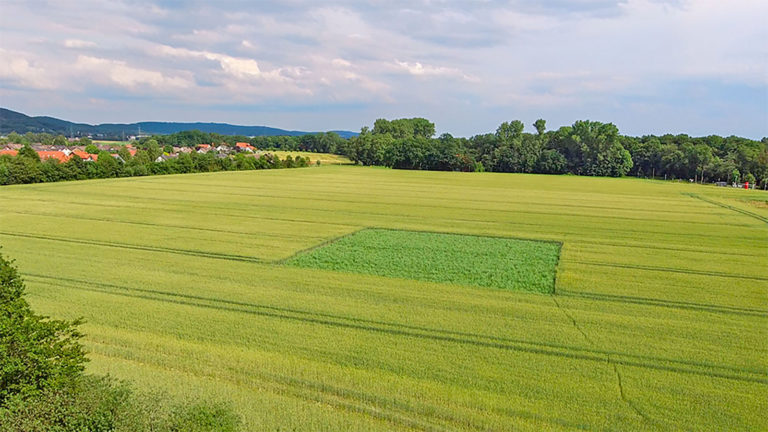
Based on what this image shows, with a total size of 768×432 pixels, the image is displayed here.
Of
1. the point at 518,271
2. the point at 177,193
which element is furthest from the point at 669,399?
the point at 177,193

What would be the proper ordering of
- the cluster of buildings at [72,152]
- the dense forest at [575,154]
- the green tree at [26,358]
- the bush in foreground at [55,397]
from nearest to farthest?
the bush in foreground at [55,397] < the green tree at [26,358] < the cluster of buildings at [72,152] < the dense forest at [575,154]

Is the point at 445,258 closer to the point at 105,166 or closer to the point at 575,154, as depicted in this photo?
the point at 105,166

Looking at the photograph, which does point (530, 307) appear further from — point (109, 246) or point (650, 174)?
point (650, 174)

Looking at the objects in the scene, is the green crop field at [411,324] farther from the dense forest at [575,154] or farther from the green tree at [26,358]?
the dense forest at [575,154]

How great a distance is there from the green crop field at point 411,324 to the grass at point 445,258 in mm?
253

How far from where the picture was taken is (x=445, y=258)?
24156 mm

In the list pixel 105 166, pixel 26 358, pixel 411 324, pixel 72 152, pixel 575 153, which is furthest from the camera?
pixel 575 153

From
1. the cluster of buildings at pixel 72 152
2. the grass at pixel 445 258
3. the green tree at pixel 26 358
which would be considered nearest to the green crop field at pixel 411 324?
the grass at pixel 445 258

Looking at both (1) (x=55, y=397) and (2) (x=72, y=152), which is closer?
(1) (x=55, y=397)

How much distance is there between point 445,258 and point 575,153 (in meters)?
107

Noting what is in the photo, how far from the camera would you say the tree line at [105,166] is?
191 ft

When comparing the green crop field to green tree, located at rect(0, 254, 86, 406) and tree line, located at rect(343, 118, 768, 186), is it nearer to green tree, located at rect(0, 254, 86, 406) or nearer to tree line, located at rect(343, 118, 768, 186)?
green tree, located at rect(0, 254, 86, 406)

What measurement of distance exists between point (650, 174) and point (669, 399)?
116 metres

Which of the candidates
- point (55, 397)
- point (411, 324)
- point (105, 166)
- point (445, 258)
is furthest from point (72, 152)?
point (55, 397)
